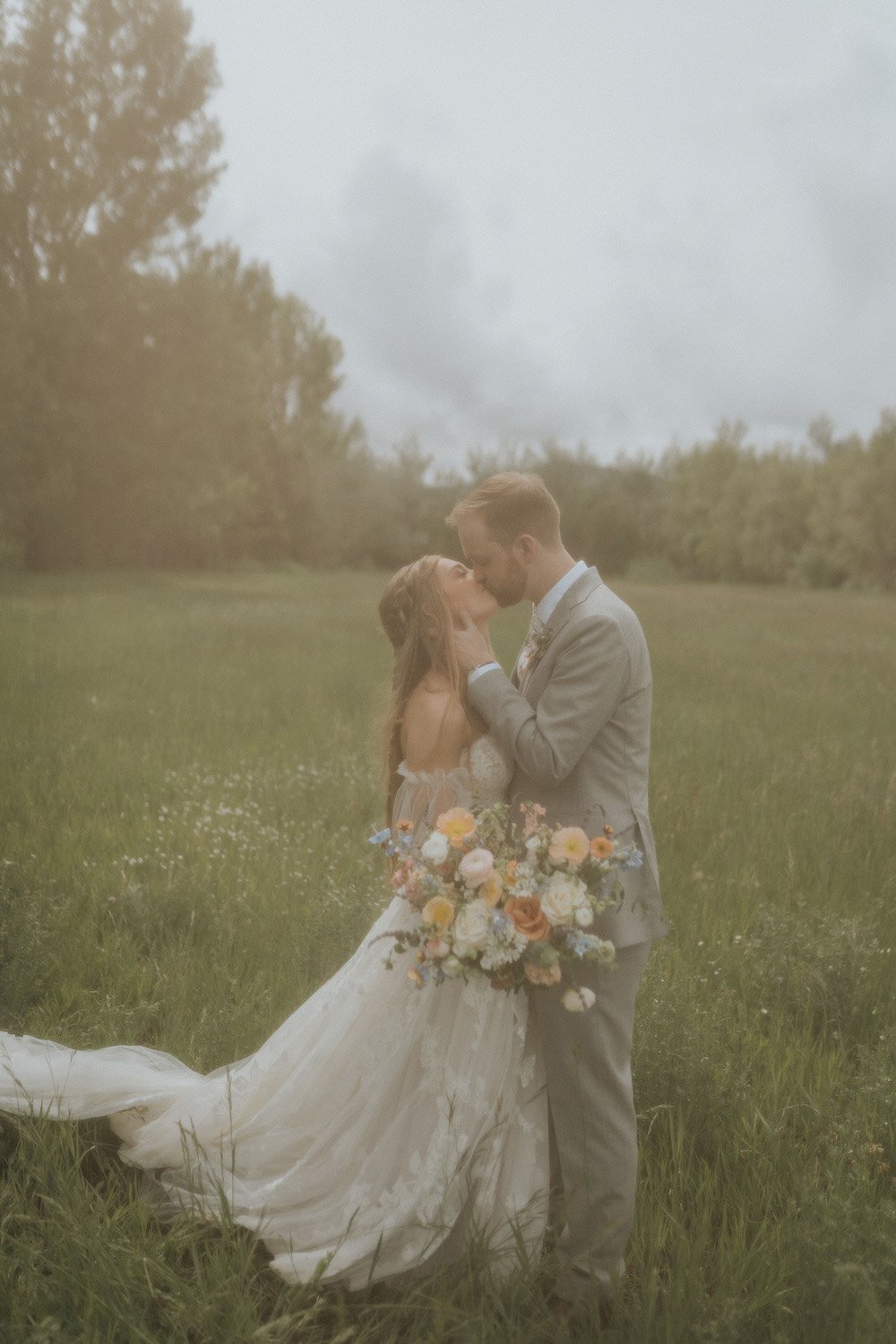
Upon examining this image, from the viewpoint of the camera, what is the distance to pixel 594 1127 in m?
2.98

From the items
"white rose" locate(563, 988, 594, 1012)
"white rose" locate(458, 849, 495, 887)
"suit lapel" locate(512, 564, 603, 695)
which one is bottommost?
"white rose" locate(563, 988, 594, 1012)

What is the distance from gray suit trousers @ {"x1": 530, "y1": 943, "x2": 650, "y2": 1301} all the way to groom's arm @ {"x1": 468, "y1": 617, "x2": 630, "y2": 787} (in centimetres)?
62

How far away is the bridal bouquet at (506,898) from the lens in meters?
2.53

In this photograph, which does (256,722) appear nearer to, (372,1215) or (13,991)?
(13,991)

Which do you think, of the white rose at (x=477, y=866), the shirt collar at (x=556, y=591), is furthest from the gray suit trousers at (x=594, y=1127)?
the shirt collar at (x=556, y=591)

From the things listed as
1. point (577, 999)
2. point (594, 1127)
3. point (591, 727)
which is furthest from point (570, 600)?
point (594, 1127)

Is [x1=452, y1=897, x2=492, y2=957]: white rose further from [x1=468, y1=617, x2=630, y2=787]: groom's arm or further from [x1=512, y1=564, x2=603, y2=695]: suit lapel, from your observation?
[x1=512, y1=564, x2=603, y2=695]: suit lapel

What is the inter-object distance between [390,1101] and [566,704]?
4.78 ft

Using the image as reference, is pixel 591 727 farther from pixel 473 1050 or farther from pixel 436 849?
pixel 473 1050

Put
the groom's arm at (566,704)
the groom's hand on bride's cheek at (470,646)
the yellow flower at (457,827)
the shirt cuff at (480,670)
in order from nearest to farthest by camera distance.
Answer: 1. the yellow flower at (457,827)
2. the groom's arm at (566,704)
3. the shirt cuff at (480,670)
4. the groom's hand on bride's cheek at (470,646)

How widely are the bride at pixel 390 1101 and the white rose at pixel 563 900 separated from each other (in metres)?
0.54

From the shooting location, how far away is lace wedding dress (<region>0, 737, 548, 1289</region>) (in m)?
3.12

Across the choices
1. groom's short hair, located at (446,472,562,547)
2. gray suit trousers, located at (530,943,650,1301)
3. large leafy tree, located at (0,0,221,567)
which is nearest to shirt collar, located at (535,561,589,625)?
groom's short hair, located at (446,472,562,547)

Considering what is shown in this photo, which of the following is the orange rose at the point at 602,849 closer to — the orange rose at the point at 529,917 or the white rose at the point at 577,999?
the orange rose at the point at 529,917
